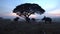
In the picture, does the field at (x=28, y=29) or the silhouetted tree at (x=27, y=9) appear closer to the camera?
the field at (x=28, y=29)

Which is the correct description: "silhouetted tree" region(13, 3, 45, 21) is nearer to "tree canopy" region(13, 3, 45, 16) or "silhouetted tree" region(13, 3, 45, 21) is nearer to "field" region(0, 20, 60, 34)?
"tree canopy" region(13, 3, 45, 16)

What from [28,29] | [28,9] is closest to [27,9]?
[28,9]

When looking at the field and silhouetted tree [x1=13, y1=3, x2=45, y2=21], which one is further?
silhouetted tree [x1=13, y1=3, x2=45, y2=21]

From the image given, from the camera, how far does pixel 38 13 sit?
65.6 metres

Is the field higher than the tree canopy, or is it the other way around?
the tree canopy

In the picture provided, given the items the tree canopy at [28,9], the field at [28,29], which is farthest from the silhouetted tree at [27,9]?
the field at [28,29]

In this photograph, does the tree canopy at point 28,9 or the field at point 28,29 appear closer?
the field at point 28,29

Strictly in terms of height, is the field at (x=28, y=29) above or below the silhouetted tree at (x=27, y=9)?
below

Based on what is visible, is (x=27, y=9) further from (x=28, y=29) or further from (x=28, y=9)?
(x=28, y=29)

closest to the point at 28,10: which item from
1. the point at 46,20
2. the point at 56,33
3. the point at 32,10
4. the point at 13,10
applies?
the point at 32,10

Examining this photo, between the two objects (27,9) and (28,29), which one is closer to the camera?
(28,29)

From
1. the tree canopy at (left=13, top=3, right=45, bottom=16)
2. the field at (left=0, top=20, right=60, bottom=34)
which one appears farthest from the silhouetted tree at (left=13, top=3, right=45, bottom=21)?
the field at (left=0, top=20, right=60, bottom=34)

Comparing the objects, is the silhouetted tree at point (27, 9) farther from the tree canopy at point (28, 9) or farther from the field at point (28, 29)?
the field at point (28, 29)

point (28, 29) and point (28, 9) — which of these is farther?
point (28, 9)
